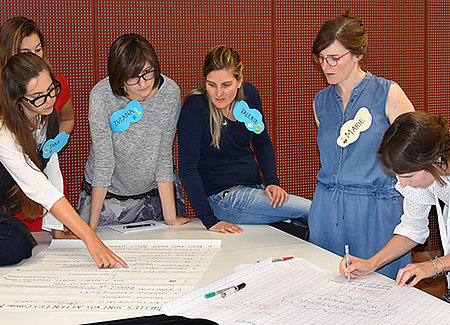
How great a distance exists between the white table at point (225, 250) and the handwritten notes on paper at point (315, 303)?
0.51 ft

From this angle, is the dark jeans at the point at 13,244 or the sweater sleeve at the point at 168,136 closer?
the dark jeans at the point at 13,244

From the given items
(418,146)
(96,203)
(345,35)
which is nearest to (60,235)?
(96,203)

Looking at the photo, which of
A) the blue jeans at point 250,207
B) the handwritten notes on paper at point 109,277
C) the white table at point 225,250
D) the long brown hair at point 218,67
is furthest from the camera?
the blue jeans at point 250,207

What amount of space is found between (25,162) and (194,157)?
0.86 m

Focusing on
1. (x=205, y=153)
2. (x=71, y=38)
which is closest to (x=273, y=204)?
(x=205, y=153)

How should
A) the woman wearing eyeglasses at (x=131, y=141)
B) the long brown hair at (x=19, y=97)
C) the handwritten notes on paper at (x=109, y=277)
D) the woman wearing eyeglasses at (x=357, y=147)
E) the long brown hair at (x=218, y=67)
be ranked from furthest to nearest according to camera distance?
the long brown hair at (x=218, y=67) < the woman wearing eyeglasses at (x=131, y=141) < the woman wearing eyeglasses at (x=357, y=147) < the long brown hair at (x=19, y=97) < the handwritten notes on paper at (x=109, y=277)

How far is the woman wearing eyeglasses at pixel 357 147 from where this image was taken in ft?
7.24

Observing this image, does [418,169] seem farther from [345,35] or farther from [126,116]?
[126,116]

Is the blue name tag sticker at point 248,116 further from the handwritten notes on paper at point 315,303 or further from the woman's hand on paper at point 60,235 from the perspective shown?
the handwritten notes on paper at point 315,303

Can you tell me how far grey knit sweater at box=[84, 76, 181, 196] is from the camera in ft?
8.41

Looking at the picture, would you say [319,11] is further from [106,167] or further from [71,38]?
[106,167]

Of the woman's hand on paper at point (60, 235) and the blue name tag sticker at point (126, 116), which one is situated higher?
the blue name tag sticker at point (126, 116)

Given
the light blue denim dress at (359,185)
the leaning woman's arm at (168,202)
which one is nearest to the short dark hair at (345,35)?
the light blue denim dress at (359,185)

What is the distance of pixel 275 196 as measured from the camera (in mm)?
2658
